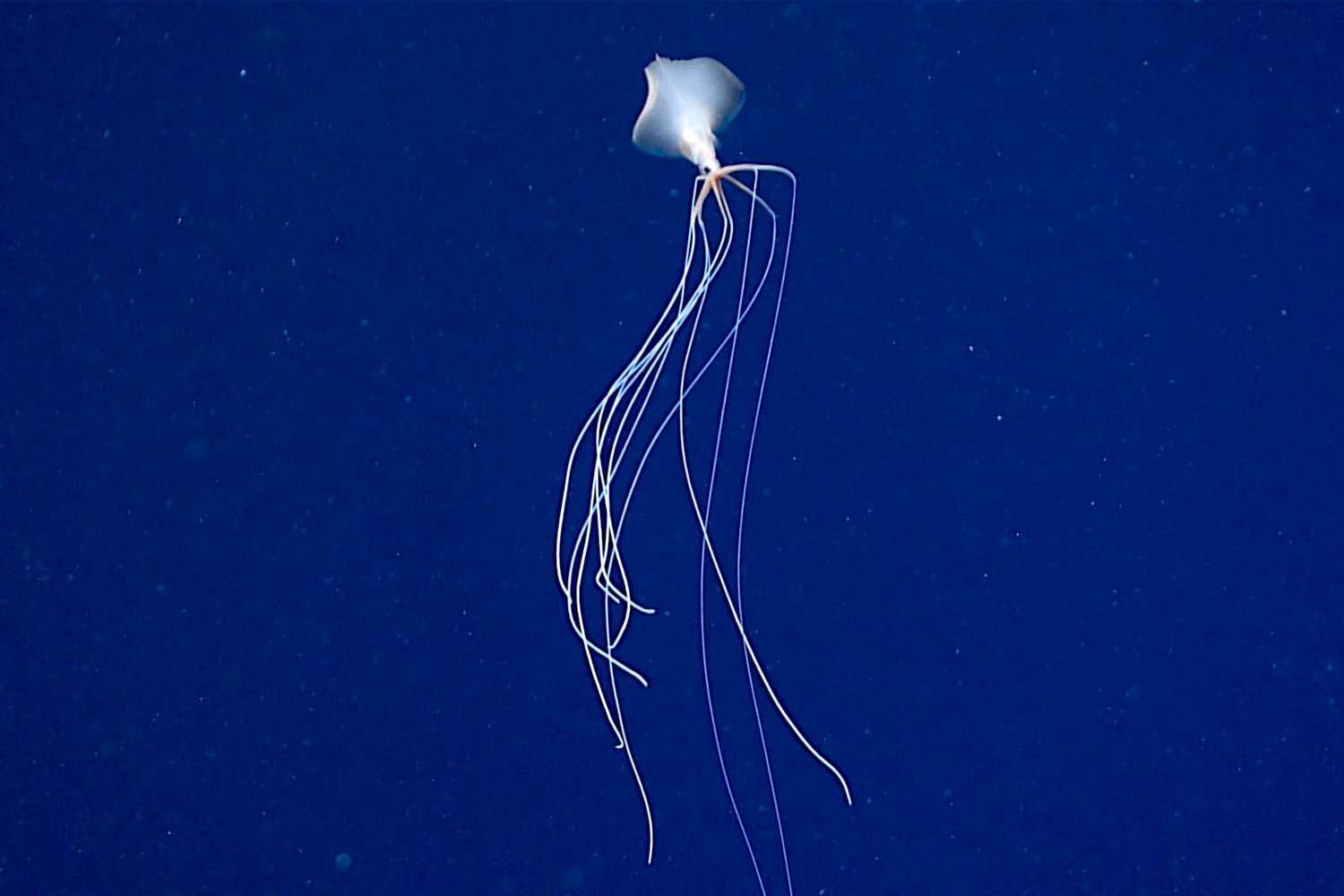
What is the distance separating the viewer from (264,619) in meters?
1.92

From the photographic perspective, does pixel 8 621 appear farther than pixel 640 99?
Yes

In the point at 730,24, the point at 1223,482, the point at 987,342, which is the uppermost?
the point at 730,24

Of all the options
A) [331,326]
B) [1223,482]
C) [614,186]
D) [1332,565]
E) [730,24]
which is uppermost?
[730,24]

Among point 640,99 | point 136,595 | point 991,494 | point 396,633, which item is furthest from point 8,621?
point 991,494

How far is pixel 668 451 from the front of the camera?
1870 mm

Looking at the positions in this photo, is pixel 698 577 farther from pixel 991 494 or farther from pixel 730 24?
pixel 730 24

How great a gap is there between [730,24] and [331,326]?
0.98m

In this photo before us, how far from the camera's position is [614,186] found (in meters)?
1.83

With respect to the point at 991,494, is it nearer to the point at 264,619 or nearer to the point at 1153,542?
the point at 1153,542

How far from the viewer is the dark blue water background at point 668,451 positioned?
1.83m

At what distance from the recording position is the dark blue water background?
1.83 metres

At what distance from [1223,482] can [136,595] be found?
7.24 ft

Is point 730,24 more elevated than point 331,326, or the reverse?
point 730,24

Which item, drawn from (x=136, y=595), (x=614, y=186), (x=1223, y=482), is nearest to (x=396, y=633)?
(x=136, y=595)
